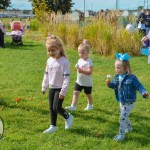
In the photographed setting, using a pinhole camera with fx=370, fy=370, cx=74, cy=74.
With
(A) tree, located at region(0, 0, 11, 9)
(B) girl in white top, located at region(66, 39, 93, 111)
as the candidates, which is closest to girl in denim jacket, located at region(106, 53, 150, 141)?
(B) girl in white top, located at region(66, 39, 93, 111)

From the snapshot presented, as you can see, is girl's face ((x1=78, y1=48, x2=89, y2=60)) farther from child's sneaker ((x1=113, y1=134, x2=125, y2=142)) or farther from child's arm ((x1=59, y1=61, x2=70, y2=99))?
child's sneaker ((x1=113, y1=134, x2=125, y2=142))

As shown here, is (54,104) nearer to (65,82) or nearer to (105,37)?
(65,82)

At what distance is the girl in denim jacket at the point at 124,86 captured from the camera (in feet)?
15.4

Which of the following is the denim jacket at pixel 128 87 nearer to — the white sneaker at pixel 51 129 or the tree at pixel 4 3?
the white sneaker at pixel 51 129

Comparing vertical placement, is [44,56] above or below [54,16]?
below

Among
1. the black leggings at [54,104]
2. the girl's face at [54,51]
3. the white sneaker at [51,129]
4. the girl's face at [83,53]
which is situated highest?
the girl's face at [54,51]

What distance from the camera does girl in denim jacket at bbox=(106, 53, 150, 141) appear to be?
4699mm

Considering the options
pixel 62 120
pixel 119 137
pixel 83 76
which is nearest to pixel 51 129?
pixel 62 120

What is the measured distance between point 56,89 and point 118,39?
9.36 metres

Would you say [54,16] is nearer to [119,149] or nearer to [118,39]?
[118,39]

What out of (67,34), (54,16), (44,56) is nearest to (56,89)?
(44,56)

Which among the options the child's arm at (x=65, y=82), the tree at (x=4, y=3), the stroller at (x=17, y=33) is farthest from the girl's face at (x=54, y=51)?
the tree at (x=4, y=3)

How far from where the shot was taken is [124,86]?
477cm

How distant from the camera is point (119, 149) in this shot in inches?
182
